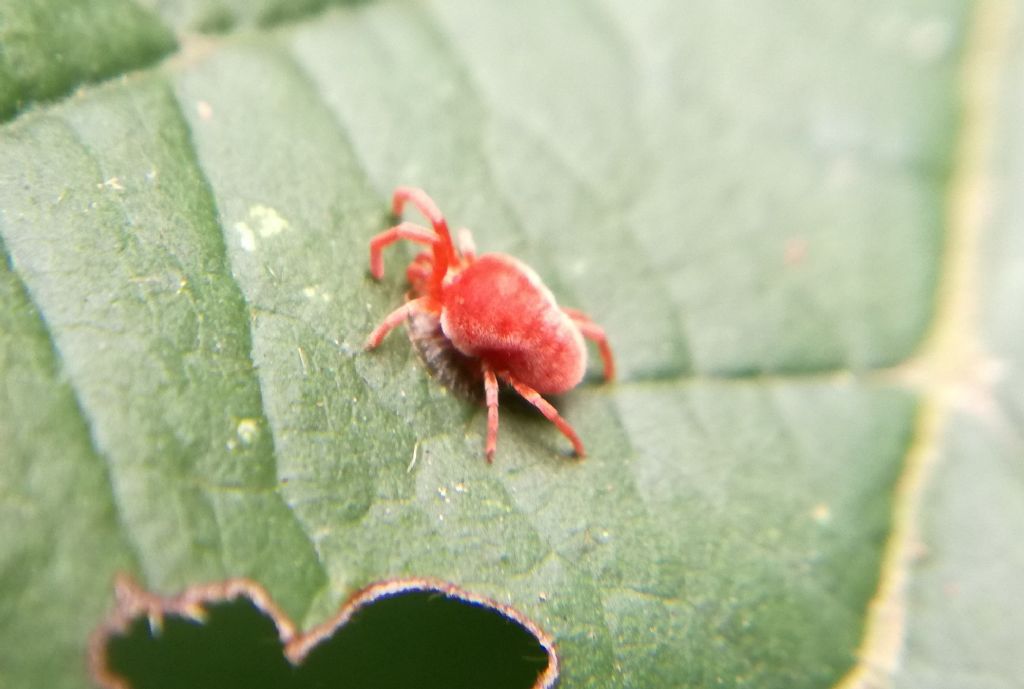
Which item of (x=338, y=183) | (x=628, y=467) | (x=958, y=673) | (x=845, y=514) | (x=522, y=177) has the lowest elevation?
(x=958, y=673)

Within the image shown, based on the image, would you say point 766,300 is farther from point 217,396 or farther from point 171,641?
point 171,641

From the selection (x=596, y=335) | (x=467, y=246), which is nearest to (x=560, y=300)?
(x=596, y=335)

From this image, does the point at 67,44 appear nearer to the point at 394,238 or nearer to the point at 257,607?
the point at 394,238

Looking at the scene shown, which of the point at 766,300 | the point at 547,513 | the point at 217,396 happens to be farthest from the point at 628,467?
the point at 217,396

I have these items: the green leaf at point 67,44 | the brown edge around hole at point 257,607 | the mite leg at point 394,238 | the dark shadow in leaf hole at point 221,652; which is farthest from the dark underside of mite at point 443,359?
the green leaf at point 67,44

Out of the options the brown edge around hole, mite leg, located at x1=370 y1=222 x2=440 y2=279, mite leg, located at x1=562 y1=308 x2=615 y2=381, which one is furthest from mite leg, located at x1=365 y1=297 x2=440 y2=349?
the brown edge around hole

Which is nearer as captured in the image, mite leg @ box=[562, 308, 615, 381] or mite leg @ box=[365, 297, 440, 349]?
mite leg @ box=[365, 297, 440, 349]

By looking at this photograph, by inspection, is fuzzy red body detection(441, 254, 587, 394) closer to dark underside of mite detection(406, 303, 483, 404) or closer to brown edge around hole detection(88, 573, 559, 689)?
dark underside of mite detection(406, 303, 483, 404)
